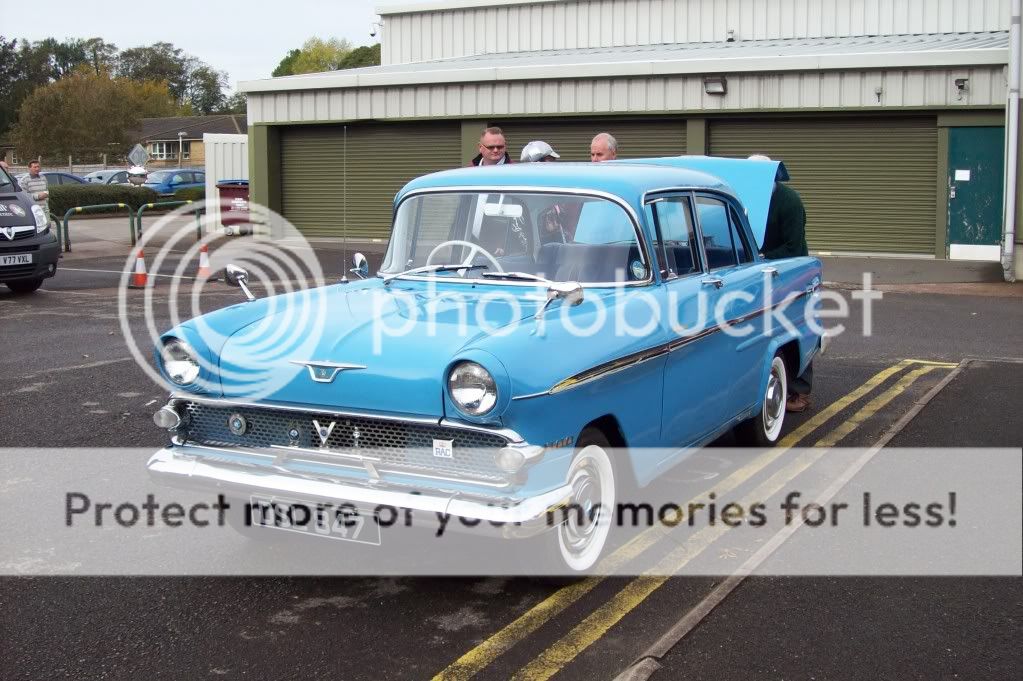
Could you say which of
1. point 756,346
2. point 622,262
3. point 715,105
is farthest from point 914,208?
point 622,262

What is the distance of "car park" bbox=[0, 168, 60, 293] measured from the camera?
13828 mm

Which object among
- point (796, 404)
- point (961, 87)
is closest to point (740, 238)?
point (796, 404)

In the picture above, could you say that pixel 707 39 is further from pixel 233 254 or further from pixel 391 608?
pixel 391 608

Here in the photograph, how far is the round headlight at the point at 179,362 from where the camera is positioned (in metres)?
4.80

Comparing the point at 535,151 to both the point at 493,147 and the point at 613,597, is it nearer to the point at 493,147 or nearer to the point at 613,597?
the point at 493,147

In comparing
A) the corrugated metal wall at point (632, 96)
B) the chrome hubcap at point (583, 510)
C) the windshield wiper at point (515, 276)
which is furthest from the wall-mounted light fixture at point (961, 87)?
the chrome hubcap at point (583, 510)

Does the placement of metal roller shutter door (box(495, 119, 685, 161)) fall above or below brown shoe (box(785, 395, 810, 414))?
above

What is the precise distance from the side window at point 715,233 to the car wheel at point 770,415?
765 mm

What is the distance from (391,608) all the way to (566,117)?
17.9 meters

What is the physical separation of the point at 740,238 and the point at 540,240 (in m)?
1.73

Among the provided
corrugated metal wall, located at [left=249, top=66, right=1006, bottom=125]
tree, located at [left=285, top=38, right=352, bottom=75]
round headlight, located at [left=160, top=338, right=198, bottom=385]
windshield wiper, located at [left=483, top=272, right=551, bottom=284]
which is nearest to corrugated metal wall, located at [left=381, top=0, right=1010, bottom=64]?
corrugated metal wall, located at [left=249, top=66, right=1006, bottom=125]

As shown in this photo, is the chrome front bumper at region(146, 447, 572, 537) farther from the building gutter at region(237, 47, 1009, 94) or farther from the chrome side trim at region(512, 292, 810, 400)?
the building gutter at region(237, 47, 1009, 94)

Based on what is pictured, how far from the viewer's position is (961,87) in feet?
60.3

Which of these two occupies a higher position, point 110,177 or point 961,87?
point 961,87
